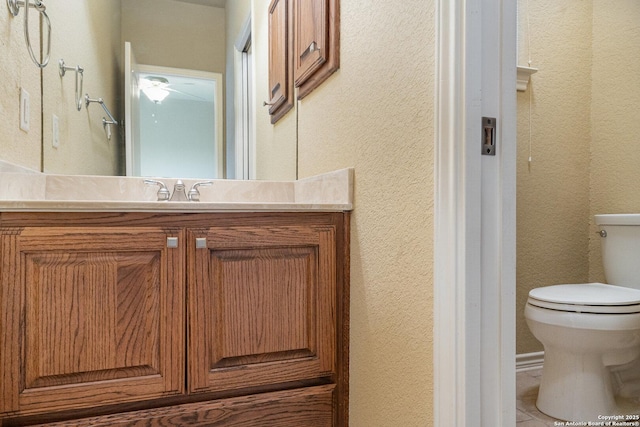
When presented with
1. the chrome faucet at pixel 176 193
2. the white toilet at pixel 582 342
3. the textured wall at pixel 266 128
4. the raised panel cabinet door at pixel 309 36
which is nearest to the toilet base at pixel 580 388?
the white toilet at pixel 582 342

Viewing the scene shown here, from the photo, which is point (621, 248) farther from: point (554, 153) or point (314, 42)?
point (314, 42)

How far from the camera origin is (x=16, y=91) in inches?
50.4

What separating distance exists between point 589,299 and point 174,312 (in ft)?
4.75

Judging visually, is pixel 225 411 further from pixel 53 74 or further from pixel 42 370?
pixel 53 74

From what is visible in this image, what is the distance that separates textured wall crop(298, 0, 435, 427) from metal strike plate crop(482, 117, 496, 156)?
112 mm

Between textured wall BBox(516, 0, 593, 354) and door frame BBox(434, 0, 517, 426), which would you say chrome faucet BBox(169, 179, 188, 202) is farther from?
textured wall BBox(516, 0, 593, 354)

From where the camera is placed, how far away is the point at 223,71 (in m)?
1.83

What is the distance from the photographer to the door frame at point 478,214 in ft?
2.61

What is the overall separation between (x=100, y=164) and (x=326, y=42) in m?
0.97

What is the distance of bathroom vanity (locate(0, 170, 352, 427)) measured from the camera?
102 cm

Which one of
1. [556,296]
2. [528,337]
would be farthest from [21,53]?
[528,337]

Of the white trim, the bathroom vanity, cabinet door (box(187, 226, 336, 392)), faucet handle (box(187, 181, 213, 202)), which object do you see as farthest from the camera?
faucet handle (box(187, 181, 213, 202))

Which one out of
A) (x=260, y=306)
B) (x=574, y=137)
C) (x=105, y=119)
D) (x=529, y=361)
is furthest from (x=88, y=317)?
(x=574, y=137)

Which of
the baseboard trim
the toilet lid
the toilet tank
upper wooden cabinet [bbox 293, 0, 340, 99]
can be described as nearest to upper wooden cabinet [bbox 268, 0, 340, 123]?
upper wooden cabinet [bbox 293, 0, 340, 99]
